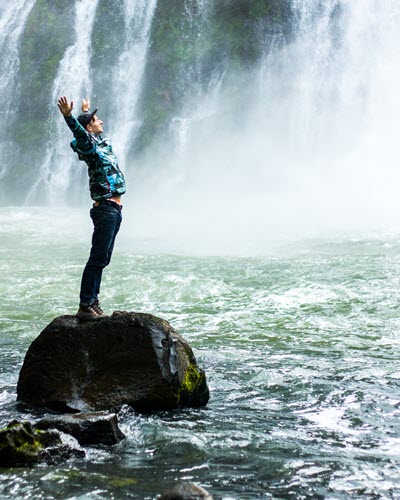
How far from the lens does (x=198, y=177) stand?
109 feet

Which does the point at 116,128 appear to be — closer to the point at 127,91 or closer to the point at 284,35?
the point at 127,91

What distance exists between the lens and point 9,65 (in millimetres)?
37000

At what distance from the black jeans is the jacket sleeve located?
0.59 m

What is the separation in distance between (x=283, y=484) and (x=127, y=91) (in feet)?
103

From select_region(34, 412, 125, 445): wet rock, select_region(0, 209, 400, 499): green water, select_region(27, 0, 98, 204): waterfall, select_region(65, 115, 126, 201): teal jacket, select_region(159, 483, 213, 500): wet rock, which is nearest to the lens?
select_region(159, 483, 213, 500): wet rock

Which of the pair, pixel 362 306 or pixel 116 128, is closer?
pixel 362 306

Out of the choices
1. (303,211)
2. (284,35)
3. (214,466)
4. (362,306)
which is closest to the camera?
(214,466)

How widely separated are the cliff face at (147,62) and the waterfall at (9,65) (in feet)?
0.99

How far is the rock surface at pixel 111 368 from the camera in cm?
642

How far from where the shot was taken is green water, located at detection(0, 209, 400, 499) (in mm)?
4836

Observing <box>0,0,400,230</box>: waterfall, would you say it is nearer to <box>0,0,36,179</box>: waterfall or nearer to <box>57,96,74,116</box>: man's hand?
<box>0,0,36,179</box>: waterfall

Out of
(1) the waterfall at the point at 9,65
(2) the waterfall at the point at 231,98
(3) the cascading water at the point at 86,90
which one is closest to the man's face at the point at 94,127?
(2) the waterfall at the point at 231,98

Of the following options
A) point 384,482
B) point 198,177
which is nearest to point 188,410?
point 384,482

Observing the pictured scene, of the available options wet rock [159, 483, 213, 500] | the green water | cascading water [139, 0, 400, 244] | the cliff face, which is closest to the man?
the green water
